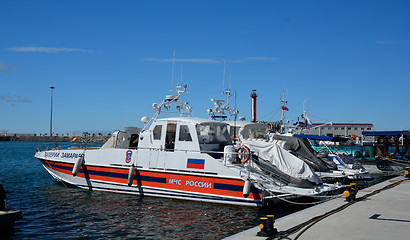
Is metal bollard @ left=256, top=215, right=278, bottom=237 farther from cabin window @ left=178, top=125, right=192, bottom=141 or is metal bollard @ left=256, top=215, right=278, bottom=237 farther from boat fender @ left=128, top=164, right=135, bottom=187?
boat fender @ left=128, top=164, right=135, bottom=187

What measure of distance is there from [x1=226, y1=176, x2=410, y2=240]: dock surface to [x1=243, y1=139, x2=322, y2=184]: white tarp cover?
5.68ft

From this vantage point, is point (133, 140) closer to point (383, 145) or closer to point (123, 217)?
point (123, 217)

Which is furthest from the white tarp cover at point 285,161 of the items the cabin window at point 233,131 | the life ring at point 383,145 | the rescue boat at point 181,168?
the life ring at point 383,145

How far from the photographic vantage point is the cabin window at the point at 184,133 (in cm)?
1501

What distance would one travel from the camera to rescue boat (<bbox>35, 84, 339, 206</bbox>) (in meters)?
12.8

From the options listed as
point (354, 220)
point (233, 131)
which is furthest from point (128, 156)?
point (354, 220)

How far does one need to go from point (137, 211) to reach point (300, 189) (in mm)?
5563

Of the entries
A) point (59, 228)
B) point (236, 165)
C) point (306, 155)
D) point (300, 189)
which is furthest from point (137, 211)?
point (306, 155)

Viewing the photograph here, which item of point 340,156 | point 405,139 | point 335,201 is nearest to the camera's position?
point 335,201

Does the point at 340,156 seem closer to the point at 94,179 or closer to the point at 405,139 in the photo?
the point at 405,139

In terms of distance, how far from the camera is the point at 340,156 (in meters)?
23.3

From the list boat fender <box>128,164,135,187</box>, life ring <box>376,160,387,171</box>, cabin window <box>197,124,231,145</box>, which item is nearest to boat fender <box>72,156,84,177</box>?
boat fender <box>128,164,135,187</box>

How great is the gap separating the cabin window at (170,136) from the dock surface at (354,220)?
6695 millimetres

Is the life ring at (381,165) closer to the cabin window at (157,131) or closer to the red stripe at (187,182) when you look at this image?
the red stripe at (187,182)
